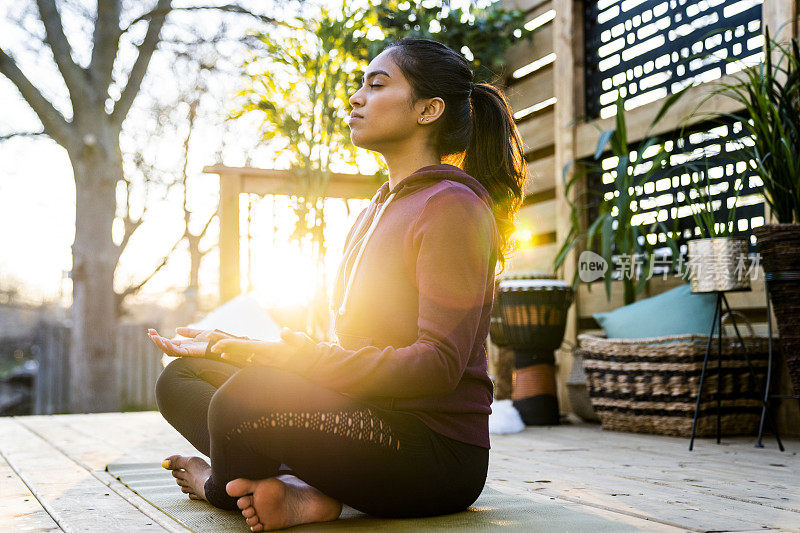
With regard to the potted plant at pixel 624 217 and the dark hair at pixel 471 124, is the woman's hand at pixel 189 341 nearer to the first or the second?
the dark hair at pixel 471 124

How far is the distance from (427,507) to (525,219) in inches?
134

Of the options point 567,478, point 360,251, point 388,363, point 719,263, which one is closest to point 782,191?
point 719,263

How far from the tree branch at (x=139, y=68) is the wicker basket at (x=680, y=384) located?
5.29 meters

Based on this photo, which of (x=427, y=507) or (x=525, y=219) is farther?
(x=525, y=219)

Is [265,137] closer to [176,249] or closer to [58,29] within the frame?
[58,29]

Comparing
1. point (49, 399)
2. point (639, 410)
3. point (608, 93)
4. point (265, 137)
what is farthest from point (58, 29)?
point (639, 410)

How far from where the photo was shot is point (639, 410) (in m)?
3.22

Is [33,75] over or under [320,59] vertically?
over

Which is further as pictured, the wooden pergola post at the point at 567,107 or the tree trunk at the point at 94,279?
the tree trunk at the point at 94,279

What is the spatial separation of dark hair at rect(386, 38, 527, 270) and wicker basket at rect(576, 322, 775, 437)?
1591 millimetres

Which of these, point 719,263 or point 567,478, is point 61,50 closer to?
point 719,263

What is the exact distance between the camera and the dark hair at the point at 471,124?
5.09 feet

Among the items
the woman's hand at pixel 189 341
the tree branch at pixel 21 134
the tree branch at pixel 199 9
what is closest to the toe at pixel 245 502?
the woman's hand at pixel 189 341

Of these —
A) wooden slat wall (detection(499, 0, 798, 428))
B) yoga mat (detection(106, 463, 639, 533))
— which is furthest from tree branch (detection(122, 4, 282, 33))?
yoga mat (detection(106, 463, 639, 533))
